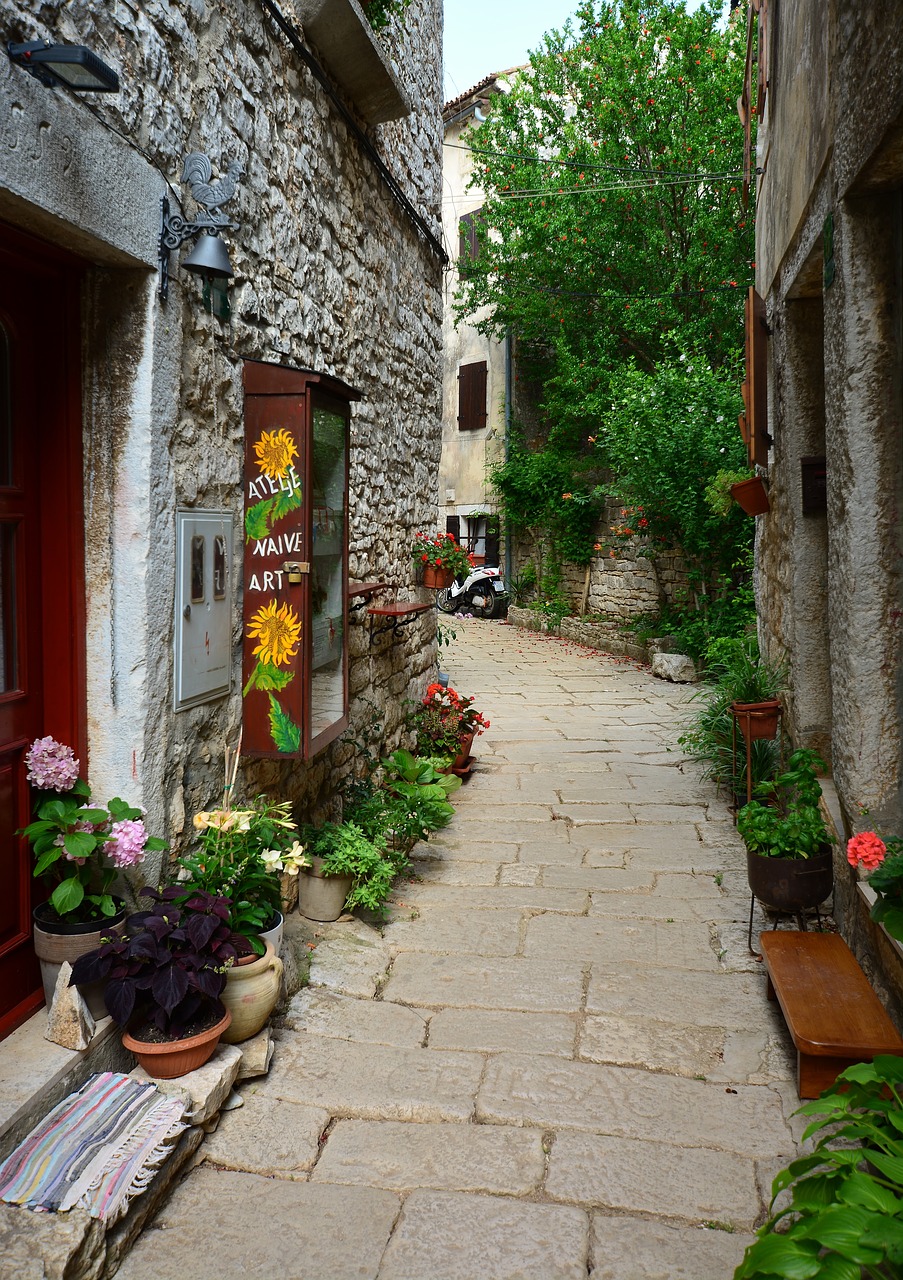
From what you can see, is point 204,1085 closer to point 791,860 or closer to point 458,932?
point 458,932

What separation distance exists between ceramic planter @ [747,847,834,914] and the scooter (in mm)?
14168

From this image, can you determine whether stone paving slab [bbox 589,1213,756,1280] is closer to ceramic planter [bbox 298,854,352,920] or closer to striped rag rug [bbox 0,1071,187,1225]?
striped rag rug [bbox 0,1071,187,1225]

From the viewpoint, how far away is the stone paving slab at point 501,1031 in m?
2.99

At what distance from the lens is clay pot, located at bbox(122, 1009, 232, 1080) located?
7.93ft

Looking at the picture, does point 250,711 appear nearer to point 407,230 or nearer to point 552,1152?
point 552,1152

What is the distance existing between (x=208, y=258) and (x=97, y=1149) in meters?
2.34

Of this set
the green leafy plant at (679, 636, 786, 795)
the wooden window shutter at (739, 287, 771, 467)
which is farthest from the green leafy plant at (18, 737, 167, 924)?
the wooden window shutter at (739, 287, 771, 467)

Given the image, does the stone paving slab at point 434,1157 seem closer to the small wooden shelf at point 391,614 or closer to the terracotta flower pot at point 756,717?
the terracotta flower pot at point 756,717

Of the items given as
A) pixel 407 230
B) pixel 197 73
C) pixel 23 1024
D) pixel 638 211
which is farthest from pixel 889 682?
pixel 638 211

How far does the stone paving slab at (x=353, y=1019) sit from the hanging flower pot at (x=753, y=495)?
3347 mm

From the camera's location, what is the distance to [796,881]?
11.5 ft

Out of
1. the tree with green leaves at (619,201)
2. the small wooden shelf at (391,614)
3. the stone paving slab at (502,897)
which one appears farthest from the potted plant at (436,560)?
the tree with green leaves at (619,201)

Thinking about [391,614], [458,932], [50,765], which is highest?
[391,614]

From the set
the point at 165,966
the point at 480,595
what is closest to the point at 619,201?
the point at 480,595
